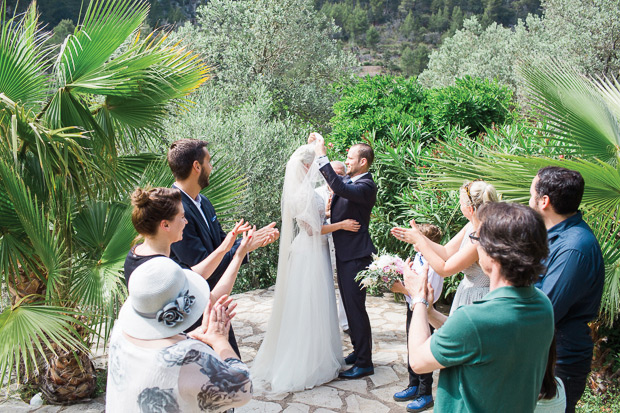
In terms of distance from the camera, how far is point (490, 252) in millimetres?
1802

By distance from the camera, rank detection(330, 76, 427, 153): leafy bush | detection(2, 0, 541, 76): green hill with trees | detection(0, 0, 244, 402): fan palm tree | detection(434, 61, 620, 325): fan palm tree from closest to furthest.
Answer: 1. detection(434, 61, 620, 325): fan palm tree
2. detection(0, 0, 244, 402): fan palm tree
3. detection(330, 76, 427, 153): leafy bush
4. detection(2, 0, 541, 76): green hill with trees

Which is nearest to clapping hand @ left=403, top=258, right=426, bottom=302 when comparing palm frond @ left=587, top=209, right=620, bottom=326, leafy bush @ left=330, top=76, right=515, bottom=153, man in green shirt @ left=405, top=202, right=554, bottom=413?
man in green shirt @ left=405, top=202, right=554, bottom=413

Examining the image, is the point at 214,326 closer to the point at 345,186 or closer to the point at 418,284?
the point at 418,284

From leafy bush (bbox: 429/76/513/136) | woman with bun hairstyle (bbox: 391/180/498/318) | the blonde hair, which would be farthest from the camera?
leafy bush (bbox: 429/76/513/136)

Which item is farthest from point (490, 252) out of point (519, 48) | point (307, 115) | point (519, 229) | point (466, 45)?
point (466, 45)

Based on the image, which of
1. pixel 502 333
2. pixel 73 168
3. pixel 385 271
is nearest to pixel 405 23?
pixel 73 168

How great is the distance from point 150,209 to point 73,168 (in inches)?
75.8

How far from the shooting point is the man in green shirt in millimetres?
1724

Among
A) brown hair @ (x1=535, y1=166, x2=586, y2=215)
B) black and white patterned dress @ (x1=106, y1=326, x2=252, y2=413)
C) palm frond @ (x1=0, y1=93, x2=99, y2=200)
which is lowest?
black and white patterned dress @ (x1=106, y1=326, x2=252, y2=413)

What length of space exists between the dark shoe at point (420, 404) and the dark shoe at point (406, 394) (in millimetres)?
148

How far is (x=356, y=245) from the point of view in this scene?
470 centimetres

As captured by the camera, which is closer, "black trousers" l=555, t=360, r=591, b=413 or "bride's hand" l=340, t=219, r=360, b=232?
"black trousers" l=555, t=360, r=591, b=413

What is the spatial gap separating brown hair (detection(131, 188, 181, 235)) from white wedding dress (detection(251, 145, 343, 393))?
2.16 metres

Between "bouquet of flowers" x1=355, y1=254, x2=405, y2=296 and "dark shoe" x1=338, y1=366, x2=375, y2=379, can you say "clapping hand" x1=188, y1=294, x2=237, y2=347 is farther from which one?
"dark shoe" x1=338, y1=366, x2=375, y2=379
